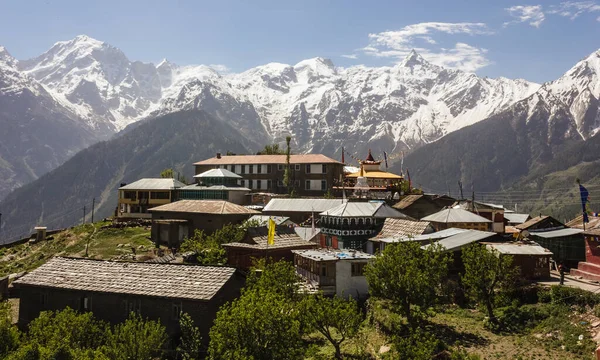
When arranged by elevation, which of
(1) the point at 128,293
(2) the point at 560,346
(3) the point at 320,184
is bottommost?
(2) the point at 560,346

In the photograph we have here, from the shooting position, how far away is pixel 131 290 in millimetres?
39781

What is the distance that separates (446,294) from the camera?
49.1 metres

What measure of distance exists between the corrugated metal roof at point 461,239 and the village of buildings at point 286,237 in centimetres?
20

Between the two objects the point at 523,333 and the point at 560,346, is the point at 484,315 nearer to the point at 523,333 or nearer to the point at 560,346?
the point at 523,333

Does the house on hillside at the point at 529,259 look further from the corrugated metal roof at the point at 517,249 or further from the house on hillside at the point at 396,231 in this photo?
the house on hillside at the point at 396,231

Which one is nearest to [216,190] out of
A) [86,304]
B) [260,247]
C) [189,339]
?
[260,247]

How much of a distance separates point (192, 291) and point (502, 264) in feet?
82.8

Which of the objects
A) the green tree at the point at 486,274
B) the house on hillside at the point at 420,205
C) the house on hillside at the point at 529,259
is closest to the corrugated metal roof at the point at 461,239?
the house on hillside at the point at 529,259

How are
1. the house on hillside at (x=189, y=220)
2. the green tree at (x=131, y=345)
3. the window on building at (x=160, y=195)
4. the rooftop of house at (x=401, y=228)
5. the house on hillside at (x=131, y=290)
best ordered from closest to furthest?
the green tree at (x=131, y=345) < the house on hillside at (x=131, y=290) < the rooftop of house at (x=401, y=228) < the house on hillside at (x=189, y=220) < the window on building at (x=160, y=195)

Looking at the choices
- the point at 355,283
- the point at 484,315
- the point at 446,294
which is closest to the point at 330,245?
the point at 355,283

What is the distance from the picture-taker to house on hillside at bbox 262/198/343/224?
8938 centimetres

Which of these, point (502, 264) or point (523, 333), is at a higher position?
point (502, 264)

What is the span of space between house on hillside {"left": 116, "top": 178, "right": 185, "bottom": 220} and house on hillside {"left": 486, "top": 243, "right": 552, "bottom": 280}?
66472 mm

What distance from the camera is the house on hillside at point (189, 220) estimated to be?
248 feet
